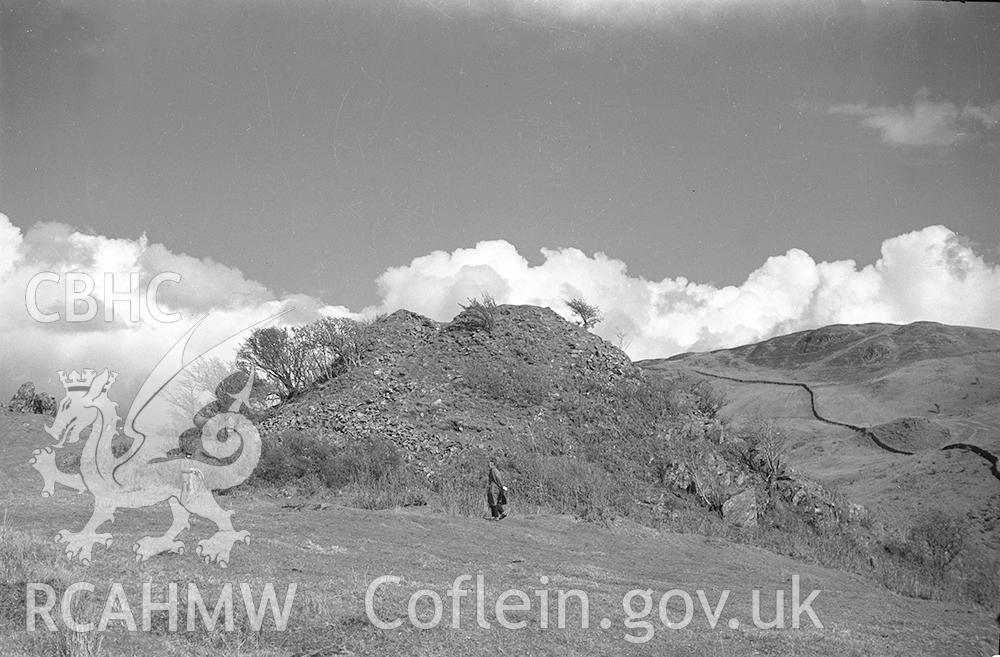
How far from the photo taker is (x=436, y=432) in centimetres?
2288

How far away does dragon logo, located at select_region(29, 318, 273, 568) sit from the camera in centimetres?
810

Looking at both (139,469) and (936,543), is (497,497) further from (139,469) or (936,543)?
(936,543)

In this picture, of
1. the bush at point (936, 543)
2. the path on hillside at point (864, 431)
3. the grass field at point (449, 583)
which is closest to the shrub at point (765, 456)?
the bush at point (936, 543)

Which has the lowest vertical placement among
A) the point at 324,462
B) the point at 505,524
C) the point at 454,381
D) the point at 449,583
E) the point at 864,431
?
the point at 505,524

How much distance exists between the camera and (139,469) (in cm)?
1775

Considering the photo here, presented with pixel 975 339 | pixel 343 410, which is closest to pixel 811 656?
pixel 343 410

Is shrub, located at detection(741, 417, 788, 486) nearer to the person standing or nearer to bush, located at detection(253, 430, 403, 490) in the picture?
the person standing

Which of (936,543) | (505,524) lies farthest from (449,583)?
(936,543)

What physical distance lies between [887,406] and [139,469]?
6663 centimetres

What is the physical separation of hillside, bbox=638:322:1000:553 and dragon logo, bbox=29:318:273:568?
19.3 meters

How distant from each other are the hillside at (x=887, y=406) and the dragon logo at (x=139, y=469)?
1927cm

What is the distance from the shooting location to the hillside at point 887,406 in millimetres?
38344

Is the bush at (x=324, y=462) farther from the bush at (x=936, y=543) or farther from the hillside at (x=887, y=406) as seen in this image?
the hillside at (x=887, y=406)

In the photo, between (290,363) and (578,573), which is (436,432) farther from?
(578,573)
